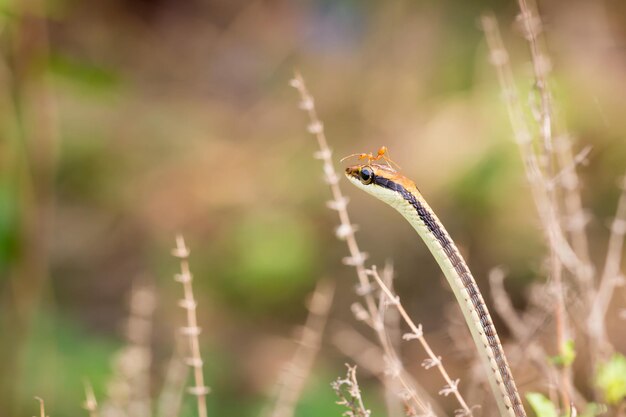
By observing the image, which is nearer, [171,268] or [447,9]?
[171,268]

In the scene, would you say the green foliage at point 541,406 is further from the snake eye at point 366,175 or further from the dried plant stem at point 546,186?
the snake eye at point 366,175

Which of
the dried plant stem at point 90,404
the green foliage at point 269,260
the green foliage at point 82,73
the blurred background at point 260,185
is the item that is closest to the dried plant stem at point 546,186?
the dried plant stem at point 90,404

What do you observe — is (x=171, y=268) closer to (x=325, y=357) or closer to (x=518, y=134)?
(x=325, y=357)

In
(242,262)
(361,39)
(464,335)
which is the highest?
(361,39)

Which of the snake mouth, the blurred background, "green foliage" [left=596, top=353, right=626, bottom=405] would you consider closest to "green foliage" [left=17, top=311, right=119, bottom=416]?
the blurred background

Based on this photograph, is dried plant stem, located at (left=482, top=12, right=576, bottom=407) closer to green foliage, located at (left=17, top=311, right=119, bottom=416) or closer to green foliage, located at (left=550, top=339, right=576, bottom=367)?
green foliage, located at (left=550, top=339, right=576, bottom=367)

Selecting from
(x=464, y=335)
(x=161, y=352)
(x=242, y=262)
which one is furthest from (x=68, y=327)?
(x=464, y=335)

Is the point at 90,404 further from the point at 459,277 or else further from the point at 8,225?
the point at 8,225
